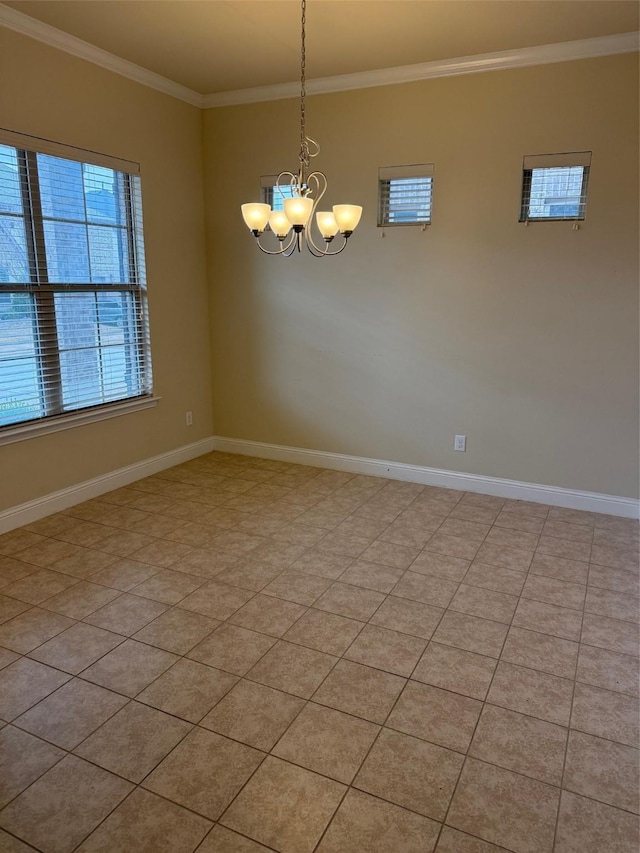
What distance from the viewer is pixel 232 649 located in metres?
2.36

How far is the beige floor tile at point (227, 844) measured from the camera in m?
1.53

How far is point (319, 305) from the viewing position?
4398 mm

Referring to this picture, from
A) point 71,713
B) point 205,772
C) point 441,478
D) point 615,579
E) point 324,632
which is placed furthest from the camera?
point 441,478

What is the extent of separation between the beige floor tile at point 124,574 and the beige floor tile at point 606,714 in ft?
6.54

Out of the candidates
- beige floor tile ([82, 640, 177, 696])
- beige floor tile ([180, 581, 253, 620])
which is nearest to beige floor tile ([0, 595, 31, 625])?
beige floor tile ([82, 640, 177, 696])

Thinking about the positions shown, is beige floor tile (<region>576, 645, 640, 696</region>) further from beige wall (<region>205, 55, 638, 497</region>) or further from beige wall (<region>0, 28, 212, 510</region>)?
beige wall (<region>0, 28, 212, 510</region>)

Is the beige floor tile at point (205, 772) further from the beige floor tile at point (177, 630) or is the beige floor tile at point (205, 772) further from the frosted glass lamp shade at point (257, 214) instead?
the frosted glass lamp shade at point (257, 214)

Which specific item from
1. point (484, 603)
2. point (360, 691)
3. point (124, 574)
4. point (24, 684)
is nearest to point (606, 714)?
point (484, 603)

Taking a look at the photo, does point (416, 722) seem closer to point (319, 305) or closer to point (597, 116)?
point (319, 305)

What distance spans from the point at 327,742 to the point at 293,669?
39 cm

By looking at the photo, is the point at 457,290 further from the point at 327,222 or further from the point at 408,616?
the point at 408,616

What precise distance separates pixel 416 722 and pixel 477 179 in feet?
10.5

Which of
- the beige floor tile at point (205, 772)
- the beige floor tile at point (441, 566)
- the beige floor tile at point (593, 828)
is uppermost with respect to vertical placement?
the beige floor tile at point (441, 566)

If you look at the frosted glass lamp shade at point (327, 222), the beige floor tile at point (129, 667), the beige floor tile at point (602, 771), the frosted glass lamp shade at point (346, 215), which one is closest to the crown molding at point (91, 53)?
the frosted glass lamp shade at point (327, 222)
